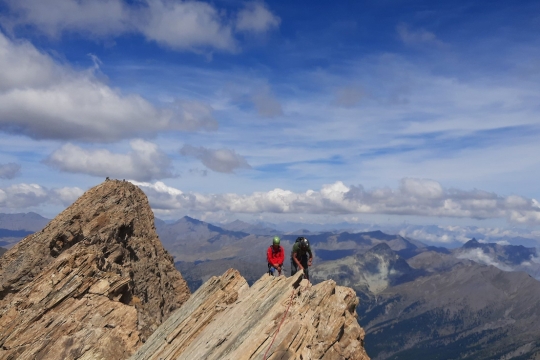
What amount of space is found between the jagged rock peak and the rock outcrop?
7.93 m

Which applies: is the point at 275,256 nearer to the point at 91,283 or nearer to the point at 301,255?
the point at 301,255

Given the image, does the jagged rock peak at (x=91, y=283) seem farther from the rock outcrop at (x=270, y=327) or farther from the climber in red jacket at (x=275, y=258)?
the climber in red jacket at (x=275, y=258)

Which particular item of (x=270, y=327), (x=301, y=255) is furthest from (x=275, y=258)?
(x=270, y=327)

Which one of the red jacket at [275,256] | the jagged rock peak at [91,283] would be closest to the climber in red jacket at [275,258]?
the red jacket at [275,256]

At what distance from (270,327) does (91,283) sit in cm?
3198

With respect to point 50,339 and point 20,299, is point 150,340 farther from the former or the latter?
point 20,299

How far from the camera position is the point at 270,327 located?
102 feet

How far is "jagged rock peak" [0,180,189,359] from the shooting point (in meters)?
46.2

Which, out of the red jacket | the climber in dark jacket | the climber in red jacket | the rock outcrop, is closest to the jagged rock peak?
the rock outcrop

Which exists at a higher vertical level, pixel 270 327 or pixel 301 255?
pixel 301 255

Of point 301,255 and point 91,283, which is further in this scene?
point 91,283

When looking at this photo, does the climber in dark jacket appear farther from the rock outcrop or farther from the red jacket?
the rock outcrop

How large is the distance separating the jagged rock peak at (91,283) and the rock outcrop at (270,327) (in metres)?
7.93

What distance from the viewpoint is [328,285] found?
37625 millimetres
